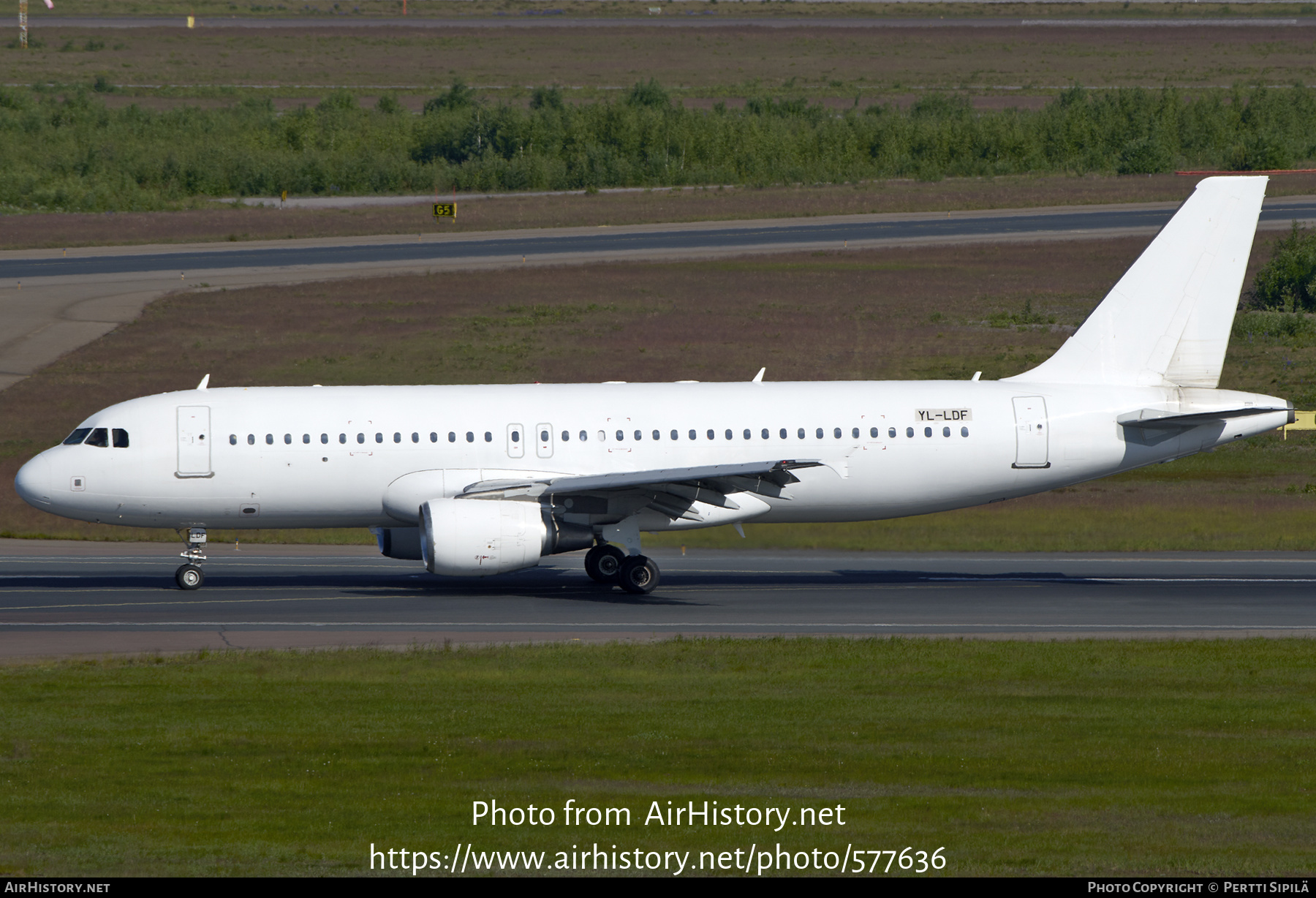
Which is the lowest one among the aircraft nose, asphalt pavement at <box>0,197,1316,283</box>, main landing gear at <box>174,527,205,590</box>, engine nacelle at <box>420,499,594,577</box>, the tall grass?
main landing gear at <box>174,527,205,590</box>

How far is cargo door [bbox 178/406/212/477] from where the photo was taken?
3094cm

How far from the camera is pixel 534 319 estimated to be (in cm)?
5700

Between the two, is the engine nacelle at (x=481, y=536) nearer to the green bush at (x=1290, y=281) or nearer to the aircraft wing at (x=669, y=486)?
the aircraft wing at (x=669, y=486)

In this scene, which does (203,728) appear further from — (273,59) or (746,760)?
(273,59)

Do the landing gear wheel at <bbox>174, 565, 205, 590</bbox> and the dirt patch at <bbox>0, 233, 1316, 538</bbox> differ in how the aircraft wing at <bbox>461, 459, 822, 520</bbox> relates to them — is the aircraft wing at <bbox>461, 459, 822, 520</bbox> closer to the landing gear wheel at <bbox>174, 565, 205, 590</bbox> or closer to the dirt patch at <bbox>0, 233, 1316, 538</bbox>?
the landing gear wheel at <bbox>174, 565, 205, 590</bbox>

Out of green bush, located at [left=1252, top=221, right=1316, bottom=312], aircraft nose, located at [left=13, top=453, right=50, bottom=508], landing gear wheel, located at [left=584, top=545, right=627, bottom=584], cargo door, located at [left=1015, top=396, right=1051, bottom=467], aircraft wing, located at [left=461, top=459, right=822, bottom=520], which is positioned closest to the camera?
aircraft wing, located at [left=461, top=459, right=822, bottom=520]

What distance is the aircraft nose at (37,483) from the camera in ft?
101

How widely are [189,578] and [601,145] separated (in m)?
71.6

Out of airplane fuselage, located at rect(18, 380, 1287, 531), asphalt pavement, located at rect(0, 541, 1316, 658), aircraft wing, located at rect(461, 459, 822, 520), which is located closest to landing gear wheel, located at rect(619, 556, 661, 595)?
asphalt pavement, located at rect(0, 541, 1316, 658)

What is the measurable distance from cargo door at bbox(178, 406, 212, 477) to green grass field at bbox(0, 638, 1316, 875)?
26.0 ft

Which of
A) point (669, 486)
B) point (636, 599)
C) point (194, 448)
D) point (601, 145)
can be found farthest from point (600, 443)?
point (601, 145)

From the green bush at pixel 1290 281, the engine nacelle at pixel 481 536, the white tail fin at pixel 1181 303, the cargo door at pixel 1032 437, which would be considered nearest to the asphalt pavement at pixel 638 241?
the green bush at pixel 1290 281

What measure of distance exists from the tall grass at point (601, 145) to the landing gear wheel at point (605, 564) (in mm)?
60332

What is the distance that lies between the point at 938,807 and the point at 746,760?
269cm
